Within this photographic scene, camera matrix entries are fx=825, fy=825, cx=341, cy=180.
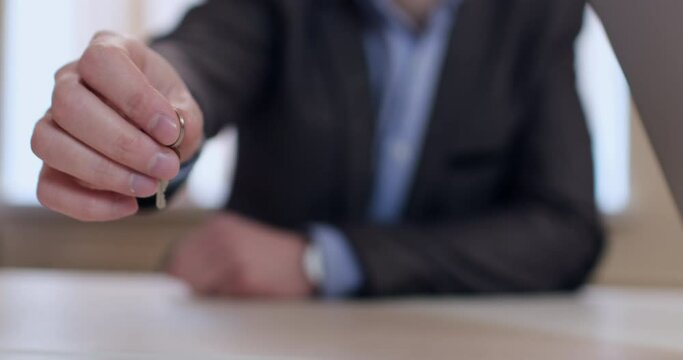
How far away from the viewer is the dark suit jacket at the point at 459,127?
1.00 meters

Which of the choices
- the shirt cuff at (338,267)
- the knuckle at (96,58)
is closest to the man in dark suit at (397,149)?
the shirt cuff at (338,267)

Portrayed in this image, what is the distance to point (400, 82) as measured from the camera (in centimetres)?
109

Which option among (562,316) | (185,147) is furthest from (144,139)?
(562,316)

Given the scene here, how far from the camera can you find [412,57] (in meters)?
Answer: 1.09

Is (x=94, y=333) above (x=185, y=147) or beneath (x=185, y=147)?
beneath

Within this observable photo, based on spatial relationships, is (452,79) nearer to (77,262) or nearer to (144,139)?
(144,139)

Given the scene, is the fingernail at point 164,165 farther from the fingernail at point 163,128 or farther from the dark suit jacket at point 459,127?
the dark suit jacket at point 459,127

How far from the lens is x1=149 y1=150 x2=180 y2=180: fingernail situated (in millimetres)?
398

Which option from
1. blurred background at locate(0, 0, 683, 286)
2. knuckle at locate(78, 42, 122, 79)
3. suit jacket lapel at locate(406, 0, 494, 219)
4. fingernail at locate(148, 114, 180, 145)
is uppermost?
knuckle at locate(78, 42, 122, 79)

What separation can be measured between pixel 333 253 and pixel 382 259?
0.18ft

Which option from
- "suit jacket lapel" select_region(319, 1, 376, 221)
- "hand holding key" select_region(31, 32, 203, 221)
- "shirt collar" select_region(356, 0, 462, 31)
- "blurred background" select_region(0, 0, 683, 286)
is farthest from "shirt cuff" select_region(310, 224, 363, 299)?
"blurred background" select_region(0, 0, 683, 286)

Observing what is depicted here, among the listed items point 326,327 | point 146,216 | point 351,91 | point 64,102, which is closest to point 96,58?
point 64,102

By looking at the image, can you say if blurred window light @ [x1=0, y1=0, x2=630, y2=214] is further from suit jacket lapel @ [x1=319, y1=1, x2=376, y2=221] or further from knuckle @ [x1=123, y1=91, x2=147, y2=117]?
knuckle @ [x1=123, y1=91, x2=147, y2=117]

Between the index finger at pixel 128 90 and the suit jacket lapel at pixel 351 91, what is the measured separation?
23.9 inches
